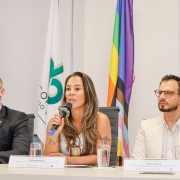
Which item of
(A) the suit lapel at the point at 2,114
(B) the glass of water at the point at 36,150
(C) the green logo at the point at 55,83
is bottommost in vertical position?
(B) the glass of water at the point at 36,150

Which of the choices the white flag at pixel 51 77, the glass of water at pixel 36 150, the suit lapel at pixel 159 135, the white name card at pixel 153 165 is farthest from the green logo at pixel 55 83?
the white name card at pixel 153 165

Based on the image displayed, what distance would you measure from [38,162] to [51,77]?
7.07 feet

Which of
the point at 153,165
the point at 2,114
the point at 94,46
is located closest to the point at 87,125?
the point at 2,114

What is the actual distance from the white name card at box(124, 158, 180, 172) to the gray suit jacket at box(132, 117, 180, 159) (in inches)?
49.8

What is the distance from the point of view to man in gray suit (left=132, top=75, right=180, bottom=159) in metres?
3.30

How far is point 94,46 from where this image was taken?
15.0 feet

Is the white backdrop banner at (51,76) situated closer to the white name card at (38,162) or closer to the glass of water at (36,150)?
the glass of water at (36,150)

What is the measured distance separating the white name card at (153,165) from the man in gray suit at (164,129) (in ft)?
4.15

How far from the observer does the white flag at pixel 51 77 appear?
4.20 meters

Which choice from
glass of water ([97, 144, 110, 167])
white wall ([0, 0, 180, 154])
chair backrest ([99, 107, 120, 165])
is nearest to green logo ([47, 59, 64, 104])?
white wall ([0, 0, 180, 154])

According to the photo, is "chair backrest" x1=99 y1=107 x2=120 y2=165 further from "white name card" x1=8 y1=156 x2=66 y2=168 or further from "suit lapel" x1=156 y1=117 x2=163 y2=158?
"white name card" x1=8 y1=156 x2=66 y2=168

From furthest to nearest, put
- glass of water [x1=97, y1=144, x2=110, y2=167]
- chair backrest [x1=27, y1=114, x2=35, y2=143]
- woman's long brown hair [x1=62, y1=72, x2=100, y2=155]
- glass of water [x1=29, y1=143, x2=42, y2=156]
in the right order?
chair backrest [x1=27, y1=114, x2=35, y2=143], woman's long brown hair [x1=62, y1=72, x2=100, y2=155], glass of water [x1=29, y1=143, x2=42, y2=156], glass of water [x1=97, y1=144, x2=110, y2=167]

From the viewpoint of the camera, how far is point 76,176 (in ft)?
5.91

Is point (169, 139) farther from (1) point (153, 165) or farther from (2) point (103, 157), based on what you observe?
(1) point (153, 165)
